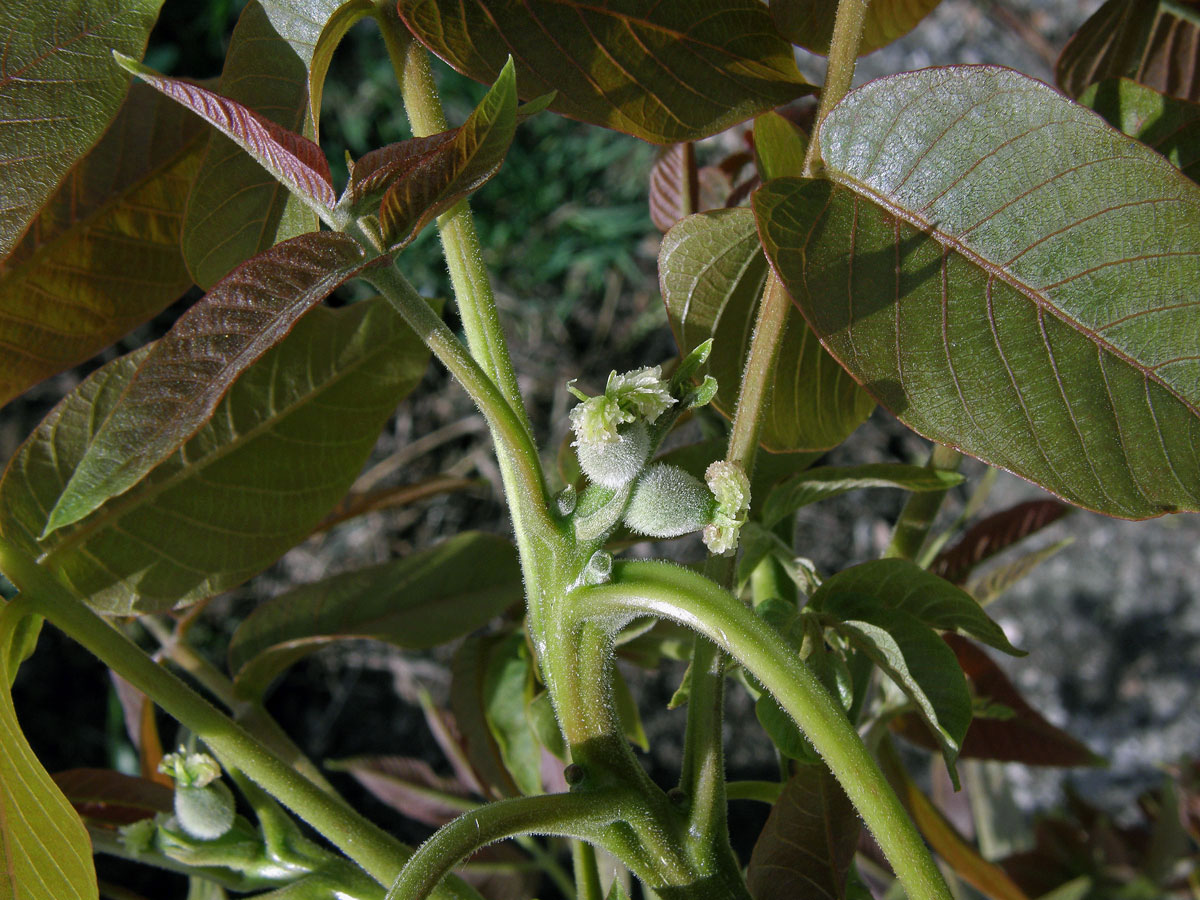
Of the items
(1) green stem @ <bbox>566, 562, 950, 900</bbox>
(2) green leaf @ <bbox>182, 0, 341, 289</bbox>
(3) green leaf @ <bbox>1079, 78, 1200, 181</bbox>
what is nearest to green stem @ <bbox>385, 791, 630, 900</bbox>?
(1) green stem @ <bbox>566, 562, 950, 900</bbox>

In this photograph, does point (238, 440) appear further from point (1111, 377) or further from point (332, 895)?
point (1111, 377)

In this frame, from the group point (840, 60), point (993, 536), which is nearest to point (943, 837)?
point (993, 536)

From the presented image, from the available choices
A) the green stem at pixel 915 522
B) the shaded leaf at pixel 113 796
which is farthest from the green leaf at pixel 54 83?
the green stem at pixel 915 522

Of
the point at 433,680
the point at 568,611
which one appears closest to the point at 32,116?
the point at 568,611

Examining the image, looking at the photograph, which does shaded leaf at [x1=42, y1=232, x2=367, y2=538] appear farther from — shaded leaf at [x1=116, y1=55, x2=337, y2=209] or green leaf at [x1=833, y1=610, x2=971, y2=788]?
green leaf at [x1=833, y1=610, x2=971, y2=788]

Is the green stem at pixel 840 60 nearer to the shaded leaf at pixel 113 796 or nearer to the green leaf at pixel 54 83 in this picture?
the green leaf at pixel 54 83

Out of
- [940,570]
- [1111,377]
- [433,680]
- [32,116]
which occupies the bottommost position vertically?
[433,680]

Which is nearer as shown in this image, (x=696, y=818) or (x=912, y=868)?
(x=912, y=868)
